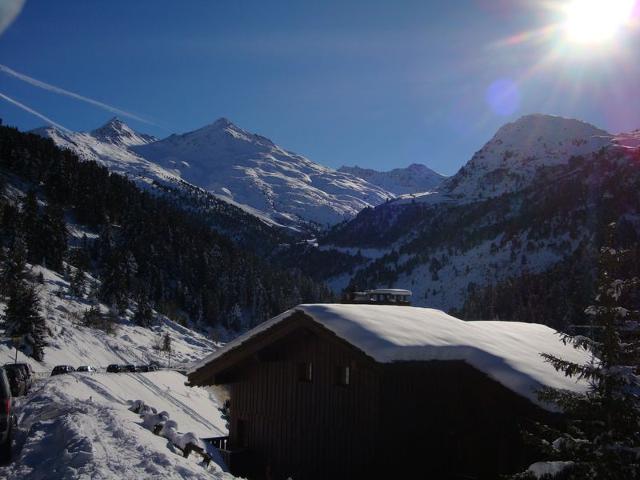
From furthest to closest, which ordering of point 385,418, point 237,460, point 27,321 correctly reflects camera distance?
point 27,321, point 237,460, point 385,418

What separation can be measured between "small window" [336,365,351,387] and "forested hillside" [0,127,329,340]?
69.2 m

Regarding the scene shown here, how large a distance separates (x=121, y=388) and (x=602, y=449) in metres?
Result: 40.7

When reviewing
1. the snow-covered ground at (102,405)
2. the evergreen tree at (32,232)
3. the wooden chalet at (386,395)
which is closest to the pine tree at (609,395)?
the wooden chalet at (386,395)

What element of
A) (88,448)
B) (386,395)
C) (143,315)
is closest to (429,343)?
(386,395)

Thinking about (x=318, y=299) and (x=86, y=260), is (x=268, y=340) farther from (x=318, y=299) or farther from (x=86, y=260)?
(x=318, y=299)

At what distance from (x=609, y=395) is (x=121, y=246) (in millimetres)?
122826

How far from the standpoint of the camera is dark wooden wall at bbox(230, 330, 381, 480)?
12758 millimetres

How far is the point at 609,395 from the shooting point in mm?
8188

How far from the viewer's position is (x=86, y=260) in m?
104

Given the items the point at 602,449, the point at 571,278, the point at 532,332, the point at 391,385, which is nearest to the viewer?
the point at 602,449

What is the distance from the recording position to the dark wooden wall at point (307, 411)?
12.8 meters

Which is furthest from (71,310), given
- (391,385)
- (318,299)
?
(318,299)

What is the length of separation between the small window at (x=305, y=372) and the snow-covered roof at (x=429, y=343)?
143 cm

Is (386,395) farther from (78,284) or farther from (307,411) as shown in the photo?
(78,284)
